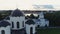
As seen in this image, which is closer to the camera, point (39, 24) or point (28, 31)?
point (28, 31)

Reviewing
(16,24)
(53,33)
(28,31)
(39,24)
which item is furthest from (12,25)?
(39,24)

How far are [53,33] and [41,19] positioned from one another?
7438 millimetres

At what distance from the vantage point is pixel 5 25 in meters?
18.4

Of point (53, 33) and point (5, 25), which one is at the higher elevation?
point (5, 25)

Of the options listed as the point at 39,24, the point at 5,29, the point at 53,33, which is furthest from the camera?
the point at 39,24

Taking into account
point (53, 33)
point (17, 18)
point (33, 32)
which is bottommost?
point (53, 33)

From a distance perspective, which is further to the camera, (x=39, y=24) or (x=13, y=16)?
(x=39, y=24)

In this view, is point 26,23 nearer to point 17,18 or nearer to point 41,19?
point 17,18

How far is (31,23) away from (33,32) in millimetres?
928

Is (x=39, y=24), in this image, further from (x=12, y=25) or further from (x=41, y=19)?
(x=12, y=25)

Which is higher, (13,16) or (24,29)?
(13,16)

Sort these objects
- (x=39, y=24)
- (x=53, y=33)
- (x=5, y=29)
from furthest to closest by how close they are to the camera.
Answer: (x=39, y=24), (x=53, y=33), (x=5, y=29)

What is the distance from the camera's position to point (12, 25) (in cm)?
1897

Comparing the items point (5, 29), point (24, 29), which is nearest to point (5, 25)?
point (5, 29)
